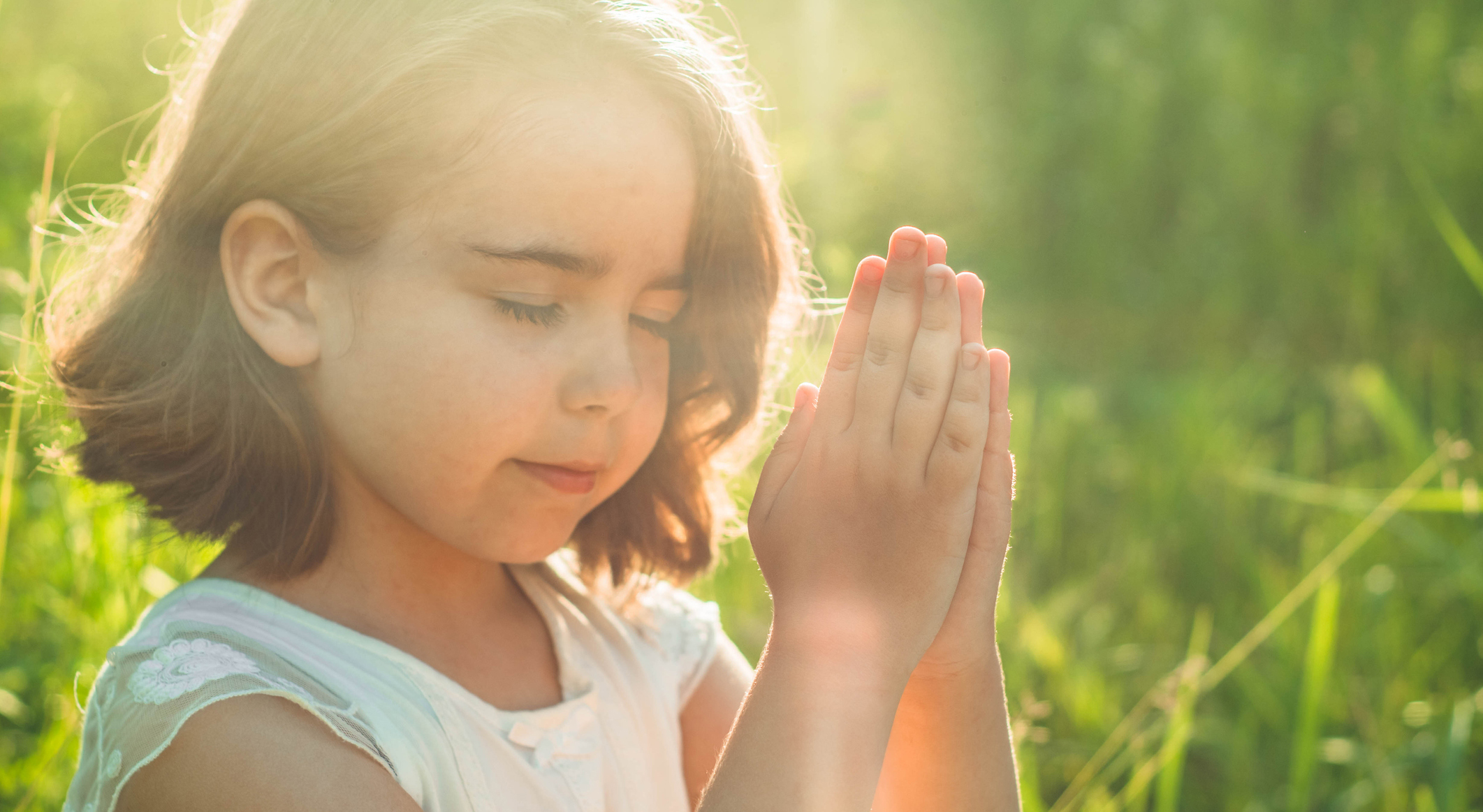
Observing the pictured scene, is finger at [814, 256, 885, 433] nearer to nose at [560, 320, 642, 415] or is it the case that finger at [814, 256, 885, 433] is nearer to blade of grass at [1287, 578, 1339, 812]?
nose at [560, 320, 642, 415]

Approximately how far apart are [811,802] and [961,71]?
518cm

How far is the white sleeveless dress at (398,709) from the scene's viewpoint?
1.14 meters

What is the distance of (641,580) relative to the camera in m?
1.70

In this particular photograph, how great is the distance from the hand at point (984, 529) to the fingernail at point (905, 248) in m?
0.08

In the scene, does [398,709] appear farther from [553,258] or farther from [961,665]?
[961,665]

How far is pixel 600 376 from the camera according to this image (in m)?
1.23

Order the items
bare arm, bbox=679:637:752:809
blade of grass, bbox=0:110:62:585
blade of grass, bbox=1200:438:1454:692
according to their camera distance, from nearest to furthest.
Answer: blade of grass, bbox=0:110:62:585 < bare arm, bbox=679:637:752:809 < blade of grass, bbox=1200:438:1454:692

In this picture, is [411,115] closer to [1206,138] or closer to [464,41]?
[464,41]

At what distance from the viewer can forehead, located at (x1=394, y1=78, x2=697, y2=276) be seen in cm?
120

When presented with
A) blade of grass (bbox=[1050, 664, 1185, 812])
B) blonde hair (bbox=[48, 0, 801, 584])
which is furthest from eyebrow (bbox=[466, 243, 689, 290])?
blade of grass (bbox=[1050, 664, 1185, 812])

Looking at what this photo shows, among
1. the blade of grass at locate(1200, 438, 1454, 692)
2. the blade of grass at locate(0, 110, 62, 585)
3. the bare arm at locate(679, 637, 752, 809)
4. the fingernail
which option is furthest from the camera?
the blade of grass at locate(1200, 438, 1454, 692)

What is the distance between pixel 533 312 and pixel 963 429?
1.53 ft

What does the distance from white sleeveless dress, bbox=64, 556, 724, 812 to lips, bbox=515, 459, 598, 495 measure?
25 centimetres

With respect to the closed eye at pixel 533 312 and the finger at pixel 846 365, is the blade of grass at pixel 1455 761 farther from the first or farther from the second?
the closed eye at pixel 533 312
